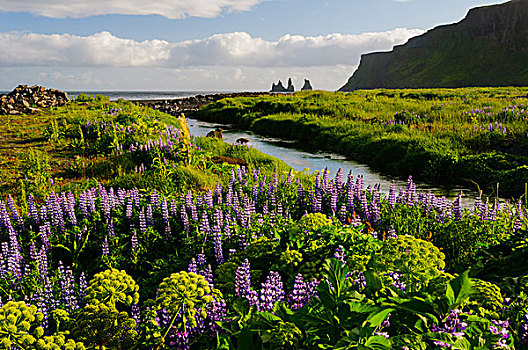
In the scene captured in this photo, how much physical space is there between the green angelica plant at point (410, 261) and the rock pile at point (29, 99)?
928 inches

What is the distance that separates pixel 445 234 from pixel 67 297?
504 cm

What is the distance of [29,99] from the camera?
28.1m

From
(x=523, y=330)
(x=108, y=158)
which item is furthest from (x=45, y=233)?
(x=108, y=158)

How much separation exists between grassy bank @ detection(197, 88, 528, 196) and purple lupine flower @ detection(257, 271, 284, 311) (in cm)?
639

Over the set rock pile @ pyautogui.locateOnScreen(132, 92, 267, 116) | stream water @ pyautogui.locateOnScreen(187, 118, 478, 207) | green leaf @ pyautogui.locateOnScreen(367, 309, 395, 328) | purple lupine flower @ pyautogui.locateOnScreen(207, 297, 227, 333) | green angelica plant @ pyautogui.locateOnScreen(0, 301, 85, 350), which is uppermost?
rock pile @ pyautogui.locateOnScreen(132, 92, 267, 116)

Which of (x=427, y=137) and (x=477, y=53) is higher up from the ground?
(x=477, y=53)

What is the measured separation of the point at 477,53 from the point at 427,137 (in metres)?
161

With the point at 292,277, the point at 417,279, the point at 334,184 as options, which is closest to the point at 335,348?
the point at 417,279

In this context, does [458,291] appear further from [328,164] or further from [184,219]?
[328,164]

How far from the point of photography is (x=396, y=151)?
16.8 meters

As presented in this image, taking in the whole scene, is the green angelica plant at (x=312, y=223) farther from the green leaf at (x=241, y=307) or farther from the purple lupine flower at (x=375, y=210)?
the purple lupine flower at (x=375, y=210)

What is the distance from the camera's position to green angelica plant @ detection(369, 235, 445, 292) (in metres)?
3.17

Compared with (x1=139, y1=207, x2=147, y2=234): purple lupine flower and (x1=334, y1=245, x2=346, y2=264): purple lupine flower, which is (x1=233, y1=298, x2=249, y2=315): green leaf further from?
(x1=139, y1=207, x2=147, y2=234): purple lupine flower

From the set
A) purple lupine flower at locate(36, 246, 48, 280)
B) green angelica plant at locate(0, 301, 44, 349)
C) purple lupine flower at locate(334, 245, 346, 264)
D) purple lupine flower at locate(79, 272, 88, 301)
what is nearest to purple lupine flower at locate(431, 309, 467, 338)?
purple lupine flower at locate(334, 245, 346, 264)
